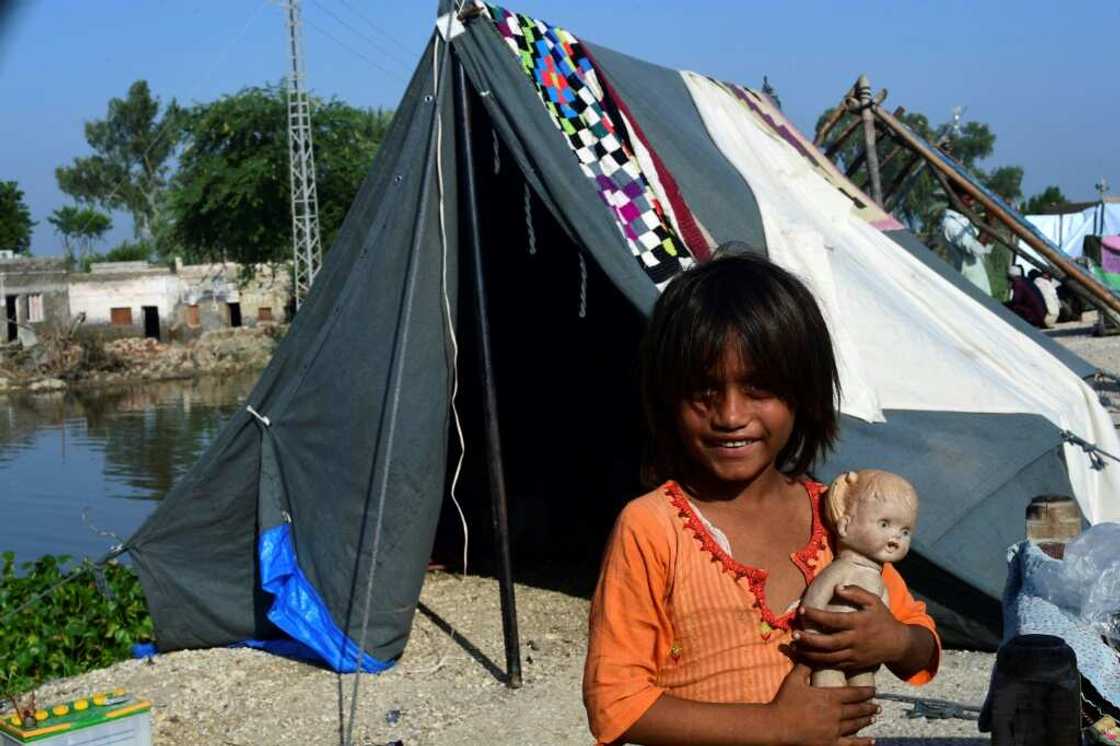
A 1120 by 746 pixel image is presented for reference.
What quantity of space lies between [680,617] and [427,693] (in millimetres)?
3152

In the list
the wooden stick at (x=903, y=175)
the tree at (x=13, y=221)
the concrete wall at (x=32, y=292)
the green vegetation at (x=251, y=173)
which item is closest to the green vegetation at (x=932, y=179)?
the wooden stick at (x=903, y=175)

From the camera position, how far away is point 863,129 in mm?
8078

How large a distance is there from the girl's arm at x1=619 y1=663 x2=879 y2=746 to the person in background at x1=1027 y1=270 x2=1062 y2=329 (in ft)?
55.8

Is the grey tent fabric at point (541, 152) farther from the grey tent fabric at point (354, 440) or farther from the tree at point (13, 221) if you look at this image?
the tree at point (13, 221)

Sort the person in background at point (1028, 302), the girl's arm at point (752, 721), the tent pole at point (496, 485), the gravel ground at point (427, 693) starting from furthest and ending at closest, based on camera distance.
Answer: the person in background at point (1028, 302) < the tent pole at point (496, 485) < the gravel ground at point (427, 693) < the girl's arm at point (752, 721)

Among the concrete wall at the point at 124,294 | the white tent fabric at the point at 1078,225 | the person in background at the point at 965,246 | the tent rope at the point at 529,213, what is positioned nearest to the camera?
the tent rope at the point at 529,213

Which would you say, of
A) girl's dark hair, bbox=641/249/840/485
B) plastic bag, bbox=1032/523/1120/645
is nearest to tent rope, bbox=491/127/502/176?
plastic bag, bbox=1032/523/1120/645

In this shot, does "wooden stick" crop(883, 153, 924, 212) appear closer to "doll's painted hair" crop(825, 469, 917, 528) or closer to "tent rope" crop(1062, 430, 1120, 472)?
"tent rope" crop(1062, 430, 1120, 472)

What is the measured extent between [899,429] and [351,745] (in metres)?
2.30

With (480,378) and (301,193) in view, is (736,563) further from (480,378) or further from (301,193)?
(301,193)

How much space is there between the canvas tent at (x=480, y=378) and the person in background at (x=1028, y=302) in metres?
12.5

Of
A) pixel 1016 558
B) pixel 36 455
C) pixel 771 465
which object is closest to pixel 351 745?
pixel 1016 558

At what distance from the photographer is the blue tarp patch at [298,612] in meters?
4.99

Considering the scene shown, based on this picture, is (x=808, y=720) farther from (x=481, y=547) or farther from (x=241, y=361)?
(x=241, y=361)
